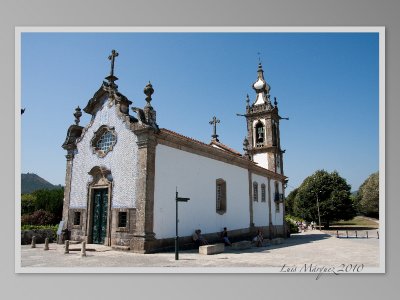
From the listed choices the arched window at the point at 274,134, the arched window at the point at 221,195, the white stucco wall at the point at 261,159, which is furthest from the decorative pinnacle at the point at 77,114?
the arched window at the point at 274,134

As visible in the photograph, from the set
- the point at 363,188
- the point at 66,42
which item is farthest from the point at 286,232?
the point at 66,42

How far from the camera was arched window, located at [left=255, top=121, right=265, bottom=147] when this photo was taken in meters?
22.0

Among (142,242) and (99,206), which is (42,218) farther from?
(142,242)

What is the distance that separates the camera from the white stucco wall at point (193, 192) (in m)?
9.70

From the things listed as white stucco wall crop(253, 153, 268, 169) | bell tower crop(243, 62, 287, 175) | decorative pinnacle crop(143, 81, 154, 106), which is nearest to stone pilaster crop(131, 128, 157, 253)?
decorative pinnacle crop(143, 81, 154, 106)

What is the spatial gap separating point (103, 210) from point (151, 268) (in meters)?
4.60

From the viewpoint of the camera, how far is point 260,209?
1684 centimetres

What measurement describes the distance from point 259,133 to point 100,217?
1411cm

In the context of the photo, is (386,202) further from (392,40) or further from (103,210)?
(103,210)

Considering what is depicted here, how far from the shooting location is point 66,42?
716 centimetres

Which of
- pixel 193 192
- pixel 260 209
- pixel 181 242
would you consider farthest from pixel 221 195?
pixel 260 209

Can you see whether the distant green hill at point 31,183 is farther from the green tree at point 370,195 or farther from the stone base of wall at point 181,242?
the green tree at point 370,195

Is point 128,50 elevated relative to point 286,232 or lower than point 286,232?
elevated

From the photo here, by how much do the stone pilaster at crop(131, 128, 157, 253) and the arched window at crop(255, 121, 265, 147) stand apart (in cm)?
1347
